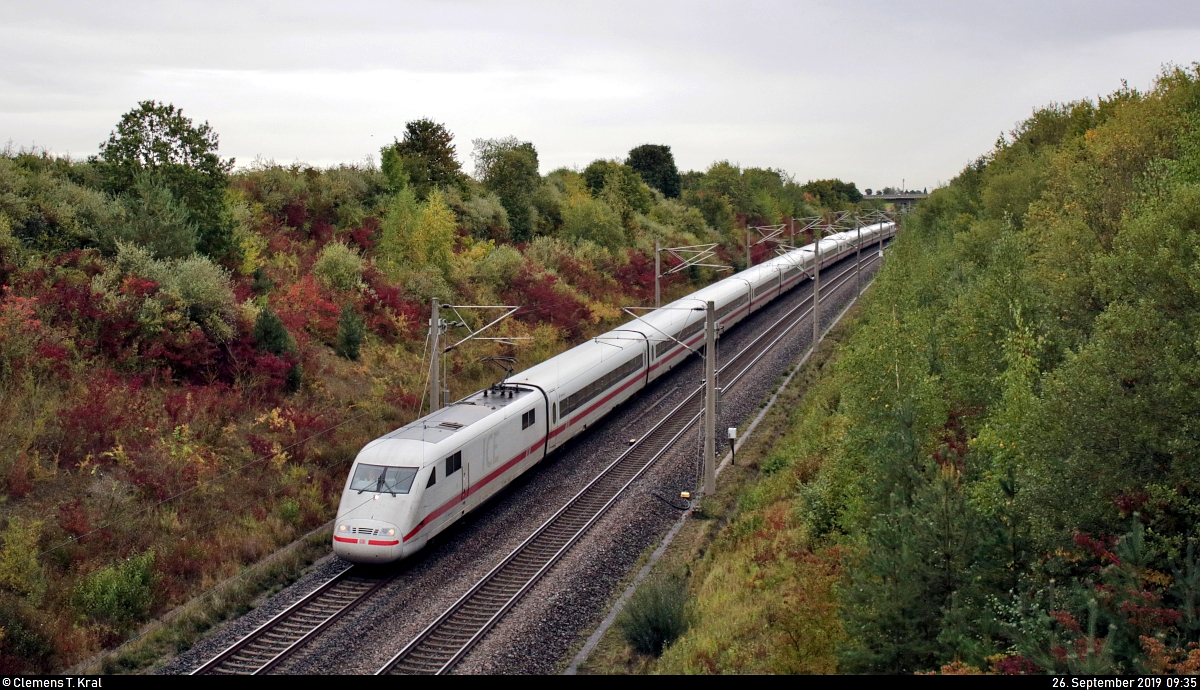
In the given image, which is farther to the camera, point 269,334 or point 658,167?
point 658,167

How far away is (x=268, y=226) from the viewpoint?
4338cm

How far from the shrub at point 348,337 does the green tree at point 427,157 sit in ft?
70.8

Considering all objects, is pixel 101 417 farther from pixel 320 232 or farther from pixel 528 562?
pixel 320 232

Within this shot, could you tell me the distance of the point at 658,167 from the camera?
100125 mm

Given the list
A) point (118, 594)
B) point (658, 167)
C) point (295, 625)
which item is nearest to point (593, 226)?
point (658, 167)

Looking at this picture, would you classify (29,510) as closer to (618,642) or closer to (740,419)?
(618,642)

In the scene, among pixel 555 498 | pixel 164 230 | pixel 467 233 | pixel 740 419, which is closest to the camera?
pixel 555 498

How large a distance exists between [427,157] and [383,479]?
40764mm

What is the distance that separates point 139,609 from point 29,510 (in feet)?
14.0

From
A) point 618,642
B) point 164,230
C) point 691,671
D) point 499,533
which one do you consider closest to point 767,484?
point 499,533

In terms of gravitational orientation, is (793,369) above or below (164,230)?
below

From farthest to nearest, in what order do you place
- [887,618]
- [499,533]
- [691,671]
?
[499,533] < [691,671] < [887,618]

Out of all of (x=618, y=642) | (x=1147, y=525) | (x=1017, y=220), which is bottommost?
(x=618, y=642)

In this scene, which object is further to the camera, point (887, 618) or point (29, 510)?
point (29, 510)
